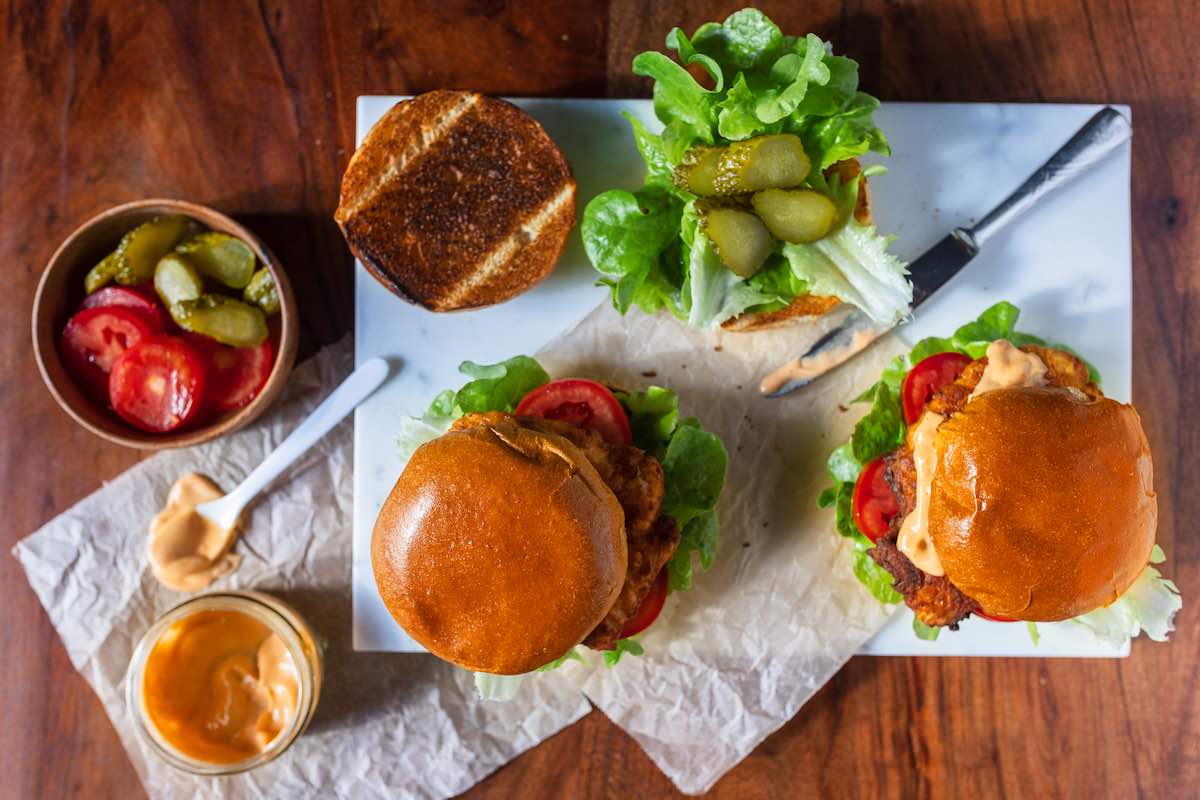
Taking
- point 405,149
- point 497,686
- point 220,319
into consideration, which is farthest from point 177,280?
point 497,686

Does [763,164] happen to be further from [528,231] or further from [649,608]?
[649,608]

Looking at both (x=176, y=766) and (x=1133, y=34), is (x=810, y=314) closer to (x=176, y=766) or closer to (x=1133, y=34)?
(x=1133, y=34)

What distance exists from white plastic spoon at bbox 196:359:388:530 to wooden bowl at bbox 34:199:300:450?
4.6 inches

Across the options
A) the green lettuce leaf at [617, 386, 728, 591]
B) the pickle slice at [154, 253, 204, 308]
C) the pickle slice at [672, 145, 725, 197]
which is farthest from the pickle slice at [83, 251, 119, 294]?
the pickle slice at [672, 145, 725, 197]

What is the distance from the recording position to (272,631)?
2.38 m

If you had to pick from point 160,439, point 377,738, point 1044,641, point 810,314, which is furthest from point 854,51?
point 377,738

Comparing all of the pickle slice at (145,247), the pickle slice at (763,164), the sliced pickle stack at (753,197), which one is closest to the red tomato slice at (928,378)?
the sliced pickle stack at (753,197)

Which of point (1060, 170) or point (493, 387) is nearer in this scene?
point (493, 387)

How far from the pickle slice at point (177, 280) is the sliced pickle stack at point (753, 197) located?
3.85ft

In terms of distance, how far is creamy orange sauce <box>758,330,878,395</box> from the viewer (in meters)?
2.41

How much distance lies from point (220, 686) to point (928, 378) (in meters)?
1.85

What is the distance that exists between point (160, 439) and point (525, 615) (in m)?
1.06

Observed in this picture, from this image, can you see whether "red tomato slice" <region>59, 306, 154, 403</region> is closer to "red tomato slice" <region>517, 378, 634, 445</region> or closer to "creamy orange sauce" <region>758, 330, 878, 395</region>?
"red tomato slice" <region>517, 378, 634, 445</region>

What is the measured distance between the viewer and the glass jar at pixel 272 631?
2326mm
